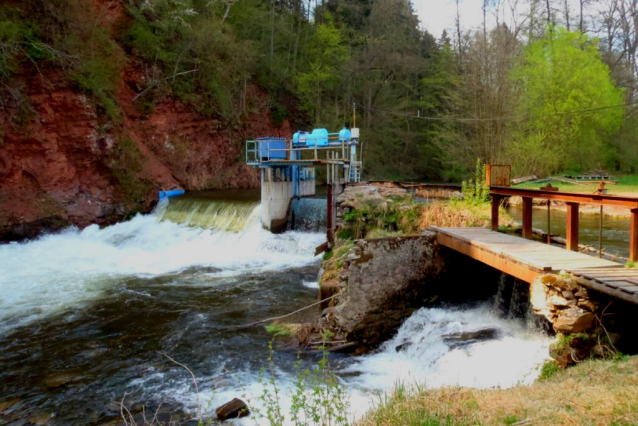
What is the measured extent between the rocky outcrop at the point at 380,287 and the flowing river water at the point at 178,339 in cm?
28

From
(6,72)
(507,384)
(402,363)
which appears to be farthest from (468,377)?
(6,72)

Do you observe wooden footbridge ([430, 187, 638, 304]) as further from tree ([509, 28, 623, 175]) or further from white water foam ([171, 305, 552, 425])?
tree ([509, 28, 623, 175])

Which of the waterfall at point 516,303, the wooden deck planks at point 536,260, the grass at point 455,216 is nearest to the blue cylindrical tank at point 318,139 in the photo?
the grass at point 455,216

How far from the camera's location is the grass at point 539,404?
3244 mm

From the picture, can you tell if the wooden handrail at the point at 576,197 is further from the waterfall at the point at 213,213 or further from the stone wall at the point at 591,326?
the waterfall at the point at 213,213

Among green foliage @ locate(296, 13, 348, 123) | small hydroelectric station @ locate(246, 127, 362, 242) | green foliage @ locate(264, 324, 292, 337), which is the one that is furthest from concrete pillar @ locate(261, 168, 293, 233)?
green foliage @ locate(296, 13, 348, 123)

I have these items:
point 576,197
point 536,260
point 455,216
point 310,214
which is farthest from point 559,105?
point 536,260

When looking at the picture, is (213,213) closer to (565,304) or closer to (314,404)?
(314,404)

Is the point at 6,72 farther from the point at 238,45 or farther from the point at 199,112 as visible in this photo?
the point at 238,45

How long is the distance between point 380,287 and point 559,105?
24235 mm

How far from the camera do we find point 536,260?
5.90 m

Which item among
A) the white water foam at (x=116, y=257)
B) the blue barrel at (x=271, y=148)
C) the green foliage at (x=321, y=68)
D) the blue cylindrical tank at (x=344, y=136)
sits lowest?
the white water foam at (x=116, y=257)

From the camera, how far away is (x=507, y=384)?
17.7 ft

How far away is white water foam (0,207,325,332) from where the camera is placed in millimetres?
10851
